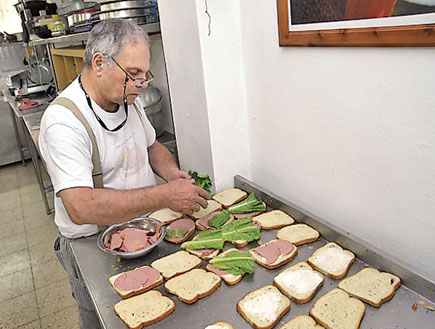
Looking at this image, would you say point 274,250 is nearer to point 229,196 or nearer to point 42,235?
point 229,196


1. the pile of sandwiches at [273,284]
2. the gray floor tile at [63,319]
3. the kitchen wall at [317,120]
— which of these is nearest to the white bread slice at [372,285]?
the pile of sandwiches at [273,284]

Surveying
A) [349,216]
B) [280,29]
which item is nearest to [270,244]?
[349,216]

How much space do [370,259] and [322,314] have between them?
11.8 inches

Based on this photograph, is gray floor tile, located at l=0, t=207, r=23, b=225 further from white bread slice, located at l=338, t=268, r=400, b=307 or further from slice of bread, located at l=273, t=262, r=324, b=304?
white bread slice, located at l=338, t=268, r=400, b=307

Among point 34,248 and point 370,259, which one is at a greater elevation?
point 370,259

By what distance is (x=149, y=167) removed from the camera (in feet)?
6.07

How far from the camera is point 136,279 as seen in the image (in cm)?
132

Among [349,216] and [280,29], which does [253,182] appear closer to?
[349,216]

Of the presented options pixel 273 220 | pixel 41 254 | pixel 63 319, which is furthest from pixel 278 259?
pixel 41 254

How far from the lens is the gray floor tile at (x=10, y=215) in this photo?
4.08m

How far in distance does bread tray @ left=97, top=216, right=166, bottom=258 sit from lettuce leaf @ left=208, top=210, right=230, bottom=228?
21 cm

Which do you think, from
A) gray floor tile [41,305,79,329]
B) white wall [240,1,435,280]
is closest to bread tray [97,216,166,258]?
white wall [240,1,435,280]

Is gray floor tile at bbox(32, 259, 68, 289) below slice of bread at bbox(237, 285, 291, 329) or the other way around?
below

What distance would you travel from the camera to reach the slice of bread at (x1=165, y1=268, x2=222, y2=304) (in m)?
1.22
